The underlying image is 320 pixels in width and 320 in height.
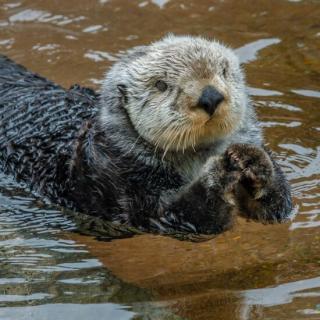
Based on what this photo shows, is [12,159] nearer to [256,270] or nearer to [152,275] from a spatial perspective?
[152,275]

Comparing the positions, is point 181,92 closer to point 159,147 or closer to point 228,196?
point 159,147

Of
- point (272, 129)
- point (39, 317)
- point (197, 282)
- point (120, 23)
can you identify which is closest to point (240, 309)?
point (197, 282)

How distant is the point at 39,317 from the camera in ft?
15.6

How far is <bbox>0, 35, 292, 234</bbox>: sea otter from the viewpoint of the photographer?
16.5 ft

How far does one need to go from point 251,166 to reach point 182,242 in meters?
0.83

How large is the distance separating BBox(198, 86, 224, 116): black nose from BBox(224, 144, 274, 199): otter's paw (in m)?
0.24

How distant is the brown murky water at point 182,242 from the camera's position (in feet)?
15.8

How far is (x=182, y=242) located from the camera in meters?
5.56

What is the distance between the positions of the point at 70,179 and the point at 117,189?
43cm

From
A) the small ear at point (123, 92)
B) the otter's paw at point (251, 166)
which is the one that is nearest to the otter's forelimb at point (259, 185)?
the otter's paw at point (251, 166)

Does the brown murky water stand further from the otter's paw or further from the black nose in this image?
the black nose

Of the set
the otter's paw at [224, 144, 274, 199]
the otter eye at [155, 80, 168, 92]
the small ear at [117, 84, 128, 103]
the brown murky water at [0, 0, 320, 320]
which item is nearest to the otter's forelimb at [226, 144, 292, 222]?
the otter's paw at [224, 144, 274, 199]

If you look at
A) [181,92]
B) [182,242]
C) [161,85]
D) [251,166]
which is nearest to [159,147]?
[161,85]

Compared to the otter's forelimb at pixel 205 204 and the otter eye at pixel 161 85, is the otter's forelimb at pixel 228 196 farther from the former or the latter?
the otter eye at pixel 161 85
